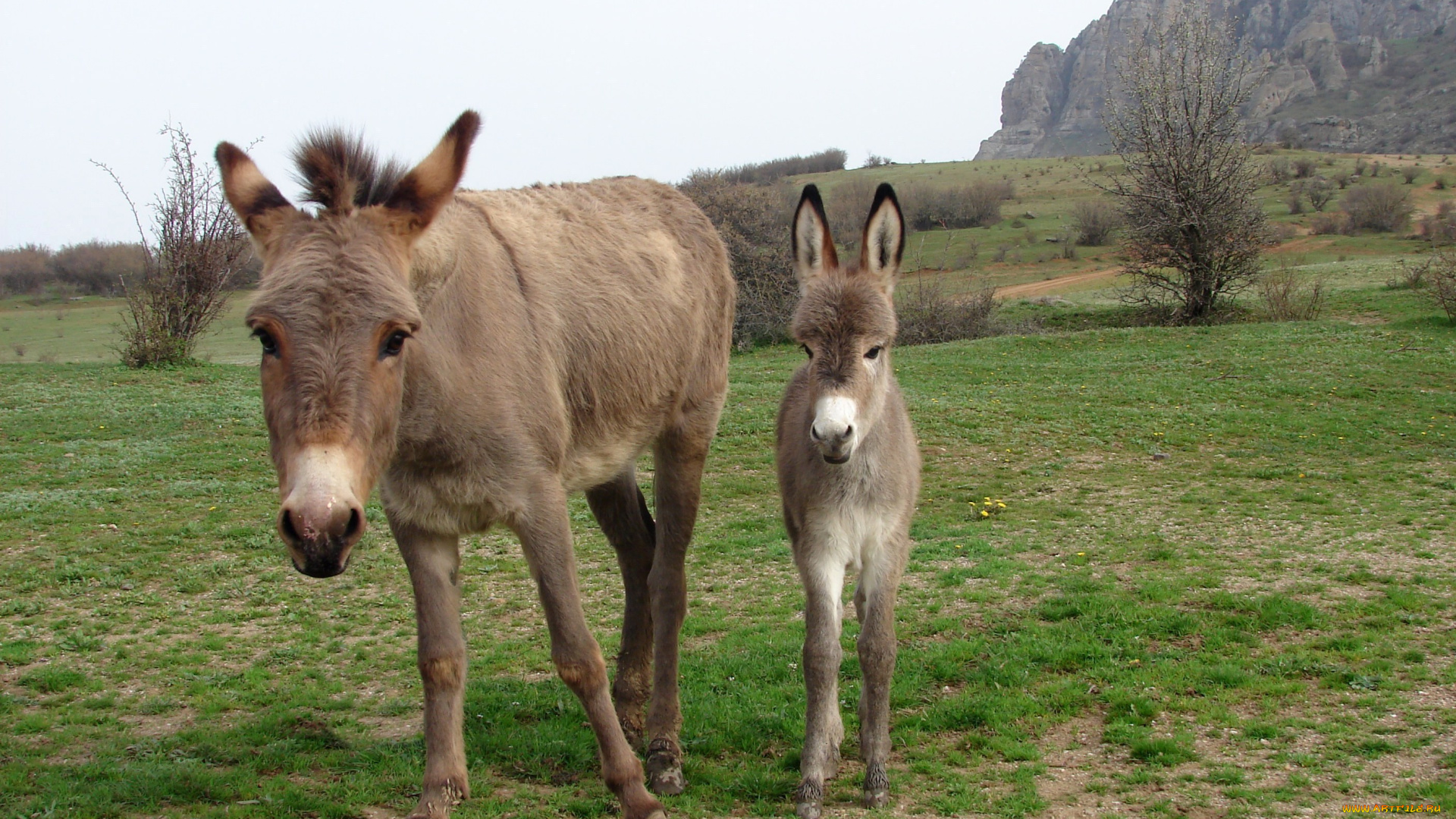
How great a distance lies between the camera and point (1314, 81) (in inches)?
4808

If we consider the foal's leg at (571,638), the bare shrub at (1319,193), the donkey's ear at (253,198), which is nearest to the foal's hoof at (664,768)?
the foal's leg at (571,638)

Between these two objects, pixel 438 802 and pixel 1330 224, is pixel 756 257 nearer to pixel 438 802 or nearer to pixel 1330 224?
pixel 438 802

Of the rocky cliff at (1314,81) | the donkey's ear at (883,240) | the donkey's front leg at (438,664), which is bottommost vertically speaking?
the donkey's front leg at (438,664)

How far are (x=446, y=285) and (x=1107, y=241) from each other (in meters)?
52.8

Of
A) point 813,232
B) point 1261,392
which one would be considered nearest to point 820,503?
point 813,232

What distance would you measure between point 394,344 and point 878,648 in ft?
9.75

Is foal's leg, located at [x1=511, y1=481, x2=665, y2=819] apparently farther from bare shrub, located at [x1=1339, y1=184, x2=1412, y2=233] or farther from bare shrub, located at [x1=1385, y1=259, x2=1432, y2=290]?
bare shrub, located at [x1=1339, y1=184, x2=1412, y2=233]

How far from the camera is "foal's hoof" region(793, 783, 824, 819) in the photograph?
450 centimetres

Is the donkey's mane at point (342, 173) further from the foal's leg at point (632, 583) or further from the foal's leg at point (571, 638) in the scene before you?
the foal's leg at point (632, 583)

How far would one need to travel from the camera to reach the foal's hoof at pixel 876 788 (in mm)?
4598

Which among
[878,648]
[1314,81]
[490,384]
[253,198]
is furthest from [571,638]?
[1314,81]

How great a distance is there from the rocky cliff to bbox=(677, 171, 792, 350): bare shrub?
45.6ft

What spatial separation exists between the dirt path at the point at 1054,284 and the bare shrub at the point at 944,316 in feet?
24.8

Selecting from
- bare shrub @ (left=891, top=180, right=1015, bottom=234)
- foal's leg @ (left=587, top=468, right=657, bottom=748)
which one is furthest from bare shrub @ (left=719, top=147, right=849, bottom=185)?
foal's leg @ (left=587, top=468, right=657, bottom=748)
